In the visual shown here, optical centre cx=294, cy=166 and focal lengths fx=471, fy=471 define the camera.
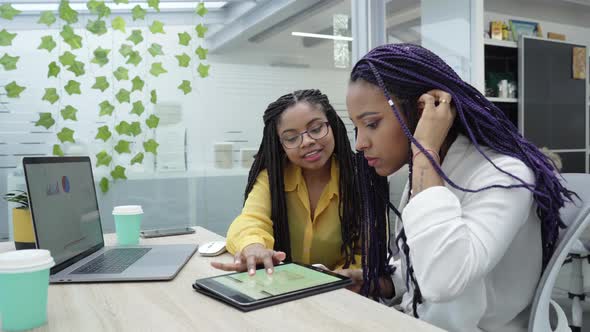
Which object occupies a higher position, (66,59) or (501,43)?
(501,43)

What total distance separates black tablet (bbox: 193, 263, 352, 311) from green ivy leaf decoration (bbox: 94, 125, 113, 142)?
2.23 metres

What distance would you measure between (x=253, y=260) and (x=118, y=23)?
8.03ft

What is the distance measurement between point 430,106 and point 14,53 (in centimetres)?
277

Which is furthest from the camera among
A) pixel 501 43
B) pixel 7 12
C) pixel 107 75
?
pixel 501 43

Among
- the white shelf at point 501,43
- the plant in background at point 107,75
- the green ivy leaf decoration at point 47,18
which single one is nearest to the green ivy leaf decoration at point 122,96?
the plant in background at point 107,75

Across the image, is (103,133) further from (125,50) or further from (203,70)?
(203,70)

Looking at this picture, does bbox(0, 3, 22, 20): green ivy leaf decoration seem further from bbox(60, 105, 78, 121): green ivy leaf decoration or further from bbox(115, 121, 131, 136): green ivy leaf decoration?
bbox(115, 121, 131, 136): green ivy leaf decoration

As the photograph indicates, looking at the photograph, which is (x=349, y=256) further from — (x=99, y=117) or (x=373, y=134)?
(x=99, y=117)

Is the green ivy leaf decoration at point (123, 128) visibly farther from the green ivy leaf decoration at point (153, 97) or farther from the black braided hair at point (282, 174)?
the black braided hair at point (282, 174)

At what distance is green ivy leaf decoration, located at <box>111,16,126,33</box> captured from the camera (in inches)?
117

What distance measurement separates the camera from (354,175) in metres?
1.55

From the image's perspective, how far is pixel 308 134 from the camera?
1.52m

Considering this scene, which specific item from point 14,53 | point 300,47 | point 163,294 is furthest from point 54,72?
point 163,294

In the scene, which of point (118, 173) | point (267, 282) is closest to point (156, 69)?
point (118, 173)
